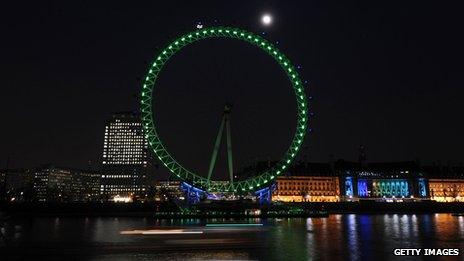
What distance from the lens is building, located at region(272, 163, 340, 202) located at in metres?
131

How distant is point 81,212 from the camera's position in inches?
3228

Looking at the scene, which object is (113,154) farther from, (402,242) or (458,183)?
(402,242)

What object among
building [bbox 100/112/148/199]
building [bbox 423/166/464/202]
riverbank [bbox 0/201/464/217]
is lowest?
riverbank [bbox 0/201/464/217]

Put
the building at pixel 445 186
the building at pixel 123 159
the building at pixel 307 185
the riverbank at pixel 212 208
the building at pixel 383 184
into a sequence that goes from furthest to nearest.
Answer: the building at pixel 123 159 → the building at pixel 445 186 → the building at pixel 383 184 → the building at pixel 307 185 → the riverbank at pixel 212 208

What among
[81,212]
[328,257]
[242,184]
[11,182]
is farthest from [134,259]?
[11,182]

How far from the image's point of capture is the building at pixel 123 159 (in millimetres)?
181500

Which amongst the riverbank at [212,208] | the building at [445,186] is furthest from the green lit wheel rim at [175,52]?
the building at [445,186]

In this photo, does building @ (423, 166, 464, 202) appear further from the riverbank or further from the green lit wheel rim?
the green lit wheel rim

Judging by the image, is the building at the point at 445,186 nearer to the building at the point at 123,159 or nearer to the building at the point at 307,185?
the building at the point at 307,185

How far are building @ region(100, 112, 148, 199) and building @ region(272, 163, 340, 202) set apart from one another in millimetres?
68437

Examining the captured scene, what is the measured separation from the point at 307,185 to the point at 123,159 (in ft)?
269

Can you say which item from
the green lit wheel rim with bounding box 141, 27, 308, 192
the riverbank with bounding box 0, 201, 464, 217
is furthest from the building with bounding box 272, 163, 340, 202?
the green lit wheel rim with bounding box 141, 27, 308, 192

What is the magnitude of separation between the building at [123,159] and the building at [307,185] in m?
68.4

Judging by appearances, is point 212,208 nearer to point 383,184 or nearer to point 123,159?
point 383,184
